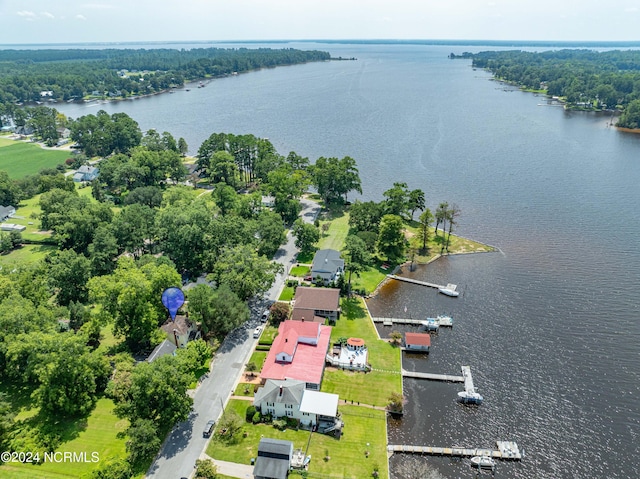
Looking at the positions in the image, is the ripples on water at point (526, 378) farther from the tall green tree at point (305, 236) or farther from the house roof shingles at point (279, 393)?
the tall green tree at point (305, 236)

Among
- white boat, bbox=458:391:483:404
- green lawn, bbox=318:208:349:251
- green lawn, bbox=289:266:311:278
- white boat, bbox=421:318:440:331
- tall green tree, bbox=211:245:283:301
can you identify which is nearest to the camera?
white boat, bbox=458:391:483:404

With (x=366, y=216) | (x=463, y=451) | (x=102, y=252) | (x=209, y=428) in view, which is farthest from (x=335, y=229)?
(x=463, y=451)

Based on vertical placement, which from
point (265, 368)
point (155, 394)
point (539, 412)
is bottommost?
point (539, 412)

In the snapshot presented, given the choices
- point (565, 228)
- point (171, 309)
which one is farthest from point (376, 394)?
point (565, 228)

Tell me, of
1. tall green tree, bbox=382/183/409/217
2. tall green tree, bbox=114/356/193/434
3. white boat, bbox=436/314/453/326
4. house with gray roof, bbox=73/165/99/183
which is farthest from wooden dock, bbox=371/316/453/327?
house with gray roof, bbox=73/165/99/183

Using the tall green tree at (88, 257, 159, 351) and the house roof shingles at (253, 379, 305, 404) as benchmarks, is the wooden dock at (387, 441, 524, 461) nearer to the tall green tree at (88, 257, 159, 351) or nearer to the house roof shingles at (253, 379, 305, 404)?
the house roof shingles at (253, 379, 305, 404)

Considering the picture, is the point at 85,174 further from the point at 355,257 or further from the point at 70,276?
the point at 355,257

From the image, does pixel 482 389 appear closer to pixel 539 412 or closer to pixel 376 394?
pixel 539 412
